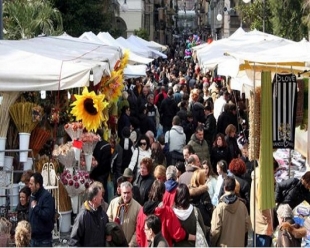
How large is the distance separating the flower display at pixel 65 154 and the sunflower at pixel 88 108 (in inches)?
22.1

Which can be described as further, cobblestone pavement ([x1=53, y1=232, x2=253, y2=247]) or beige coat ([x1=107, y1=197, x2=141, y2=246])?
cobblestone pavement ([x1=53, y1=232, x2=253, y2=247])

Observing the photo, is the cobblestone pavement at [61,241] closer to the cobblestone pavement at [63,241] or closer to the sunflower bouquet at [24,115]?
the cobblestone pavement at [63,241]

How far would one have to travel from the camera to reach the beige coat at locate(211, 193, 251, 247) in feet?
30.0

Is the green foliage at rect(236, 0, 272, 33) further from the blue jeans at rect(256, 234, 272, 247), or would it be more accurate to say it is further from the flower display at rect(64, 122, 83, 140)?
the blue jeans at rect(256, 234, 272, 247)

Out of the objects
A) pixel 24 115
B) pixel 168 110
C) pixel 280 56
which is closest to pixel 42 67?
pixel 24 115

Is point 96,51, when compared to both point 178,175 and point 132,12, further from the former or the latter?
point 132,12

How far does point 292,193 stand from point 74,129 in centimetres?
355

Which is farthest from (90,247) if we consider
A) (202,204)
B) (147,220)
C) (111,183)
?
(111,183)

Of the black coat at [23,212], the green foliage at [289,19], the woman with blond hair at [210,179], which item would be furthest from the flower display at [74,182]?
the green foliage at [289,19]

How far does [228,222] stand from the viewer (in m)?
9.14

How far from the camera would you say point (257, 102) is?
952 centimetres

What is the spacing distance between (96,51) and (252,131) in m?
6.37

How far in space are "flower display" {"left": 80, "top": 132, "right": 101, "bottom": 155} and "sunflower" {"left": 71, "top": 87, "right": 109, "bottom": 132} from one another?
0.66 metres

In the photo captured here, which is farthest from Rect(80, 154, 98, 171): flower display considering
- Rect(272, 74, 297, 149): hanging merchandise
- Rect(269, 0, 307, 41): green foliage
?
Rect(269, 0, 307, 41): green foliage
